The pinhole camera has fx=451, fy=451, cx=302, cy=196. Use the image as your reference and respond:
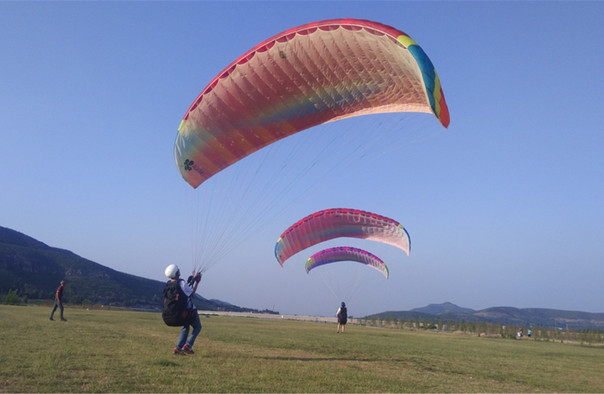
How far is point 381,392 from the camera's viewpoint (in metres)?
5.89

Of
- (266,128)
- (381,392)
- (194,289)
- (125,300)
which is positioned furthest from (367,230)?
(125,300)

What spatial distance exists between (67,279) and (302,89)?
364 feet

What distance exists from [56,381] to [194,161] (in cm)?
939

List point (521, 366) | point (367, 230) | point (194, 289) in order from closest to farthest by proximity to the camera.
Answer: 1. point (194, 289)
2. point (521, 366)
3. point (367, 230)

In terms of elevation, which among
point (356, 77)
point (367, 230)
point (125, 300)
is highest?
point (356, 77)

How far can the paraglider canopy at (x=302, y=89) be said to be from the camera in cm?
971

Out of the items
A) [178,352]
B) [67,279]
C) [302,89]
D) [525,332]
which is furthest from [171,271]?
[67,279]

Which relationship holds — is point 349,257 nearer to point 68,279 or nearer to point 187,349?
point 187,349

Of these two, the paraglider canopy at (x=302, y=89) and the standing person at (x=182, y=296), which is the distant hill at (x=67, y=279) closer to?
the paraglider canopy at (x=302, y=89)

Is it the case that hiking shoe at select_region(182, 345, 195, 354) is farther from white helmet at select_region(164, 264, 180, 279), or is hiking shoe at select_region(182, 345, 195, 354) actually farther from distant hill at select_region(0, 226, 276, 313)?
distant hill at select_region(0, 226, 276, 313)

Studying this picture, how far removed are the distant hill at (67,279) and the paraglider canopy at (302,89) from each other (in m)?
72.8

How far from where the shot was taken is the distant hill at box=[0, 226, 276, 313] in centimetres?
8781

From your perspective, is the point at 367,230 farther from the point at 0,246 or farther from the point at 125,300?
the point at 0,246

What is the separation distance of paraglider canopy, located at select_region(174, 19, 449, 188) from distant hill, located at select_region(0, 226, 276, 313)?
72841mm
